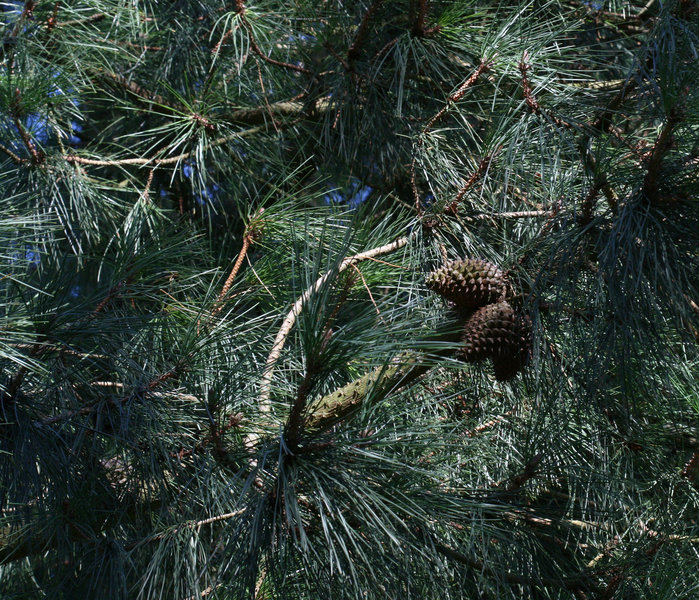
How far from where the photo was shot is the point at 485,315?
0.72 m

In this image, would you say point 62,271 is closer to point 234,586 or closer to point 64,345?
point 64,345

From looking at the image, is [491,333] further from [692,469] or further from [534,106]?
[692,469]

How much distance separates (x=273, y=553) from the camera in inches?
26.9

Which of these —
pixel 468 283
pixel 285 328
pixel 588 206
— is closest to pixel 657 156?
pixel 588 206

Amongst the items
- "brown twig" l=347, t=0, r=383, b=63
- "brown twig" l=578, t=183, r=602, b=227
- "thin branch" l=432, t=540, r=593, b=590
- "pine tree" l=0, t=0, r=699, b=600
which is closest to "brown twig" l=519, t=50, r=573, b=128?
"pine tree" l=0, t=0, r=699, b=600

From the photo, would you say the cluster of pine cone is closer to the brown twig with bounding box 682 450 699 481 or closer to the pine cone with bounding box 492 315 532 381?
the pine cone with bounding box 492 315 532 381

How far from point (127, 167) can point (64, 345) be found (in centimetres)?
96

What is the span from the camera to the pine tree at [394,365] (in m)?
0.66

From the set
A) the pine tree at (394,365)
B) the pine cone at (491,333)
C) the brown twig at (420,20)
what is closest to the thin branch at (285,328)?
the pine tree at (394,365)

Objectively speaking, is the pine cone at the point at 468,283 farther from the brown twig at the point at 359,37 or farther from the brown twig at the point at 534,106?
the brown twig at the point at 359,37

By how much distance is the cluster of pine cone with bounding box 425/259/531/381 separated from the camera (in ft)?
2.31

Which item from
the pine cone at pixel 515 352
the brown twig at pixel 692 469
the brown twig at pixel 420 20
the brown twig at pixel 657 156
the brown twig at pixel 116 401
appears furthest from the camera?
the brown twig at pixel 420 20

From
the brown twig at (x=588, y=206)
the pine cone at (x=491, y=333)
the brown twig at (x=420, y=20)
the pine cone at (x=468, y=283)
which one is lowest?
the pine cone at (x=491, y=333)

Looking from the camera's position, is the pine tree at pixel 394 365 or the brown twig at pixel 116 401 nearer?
the pine tree at pixel 394 365
